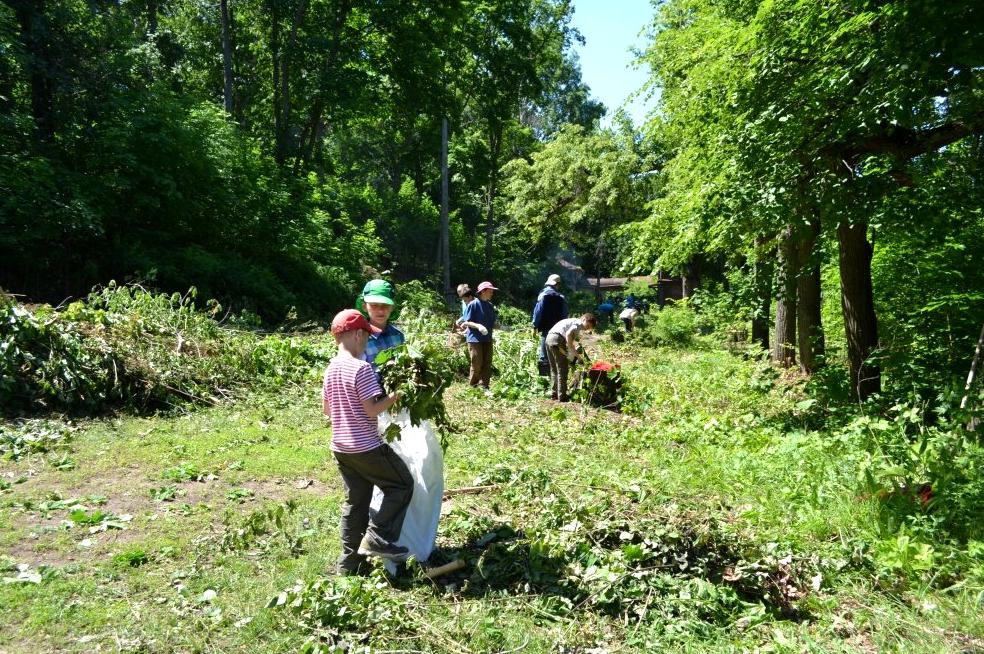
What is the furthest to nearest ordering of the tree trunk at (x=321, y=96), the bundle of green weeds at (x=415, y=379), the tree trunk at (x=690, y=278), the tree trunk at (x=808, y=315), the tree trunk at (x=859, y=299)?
1. the tree trunk at (x=690, y=278)
2. the tree trunk at (x=321, y=96)
3. the tree trunk at (x=808, y=315)
4. the tree trunk at (x=859, y=299)
5. the bundle of green weeds at (x=415, y=379)

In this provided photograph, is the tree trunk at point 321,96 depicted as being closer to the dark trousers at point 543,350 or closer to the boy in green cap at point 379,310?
the dark trousers at point 543,350

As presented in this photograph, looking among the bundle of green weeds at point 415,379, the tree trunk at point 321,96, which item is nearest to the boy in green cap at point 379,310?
the bundle of green weeds at point 415,379

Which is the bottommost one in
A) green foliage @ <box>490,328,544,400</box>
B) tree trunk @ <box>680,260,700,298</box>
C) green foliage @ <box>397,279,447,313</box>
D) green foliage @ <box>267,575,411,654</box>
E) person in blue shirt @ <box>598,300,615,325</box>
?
green foliage @ <box>267,575,411,654</box>

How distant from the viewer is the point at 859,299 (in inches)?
353

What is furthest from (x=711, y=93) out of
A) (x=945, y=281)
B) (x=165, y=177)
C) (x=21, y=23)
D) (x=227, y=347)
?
(x=21, y=23)

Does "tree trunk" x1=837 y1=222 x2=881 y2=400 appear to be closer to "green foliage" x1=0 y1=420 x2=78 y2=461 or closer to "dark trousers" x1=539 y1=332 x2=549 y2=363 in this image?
"dark trousers" x1=539 y1=332 x2=549 y2=363

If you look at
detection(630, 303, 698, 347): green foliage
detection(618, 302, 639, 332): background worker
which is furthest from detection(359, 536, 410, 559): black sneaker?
detection(618, 302, 639, 332): background worker

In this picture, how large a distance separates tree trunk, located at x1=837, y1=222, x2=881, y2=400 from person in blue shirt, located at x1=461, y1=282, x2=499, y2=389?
469cm

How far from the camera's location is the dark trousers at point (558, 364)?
9.97m

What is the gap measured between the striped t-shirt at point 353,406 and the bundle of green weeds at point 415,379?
199 millimetres

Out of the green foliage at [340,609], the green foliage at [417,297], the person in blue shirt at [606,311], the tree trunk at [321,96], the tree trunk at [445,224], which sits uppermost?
the tree trunk at [321,96]

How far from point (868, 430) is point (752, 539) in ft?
10.2

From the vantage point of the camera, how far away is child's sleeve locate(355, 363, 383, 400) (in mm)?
4277

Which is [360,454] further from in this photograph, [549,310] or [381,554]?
[549,310]
